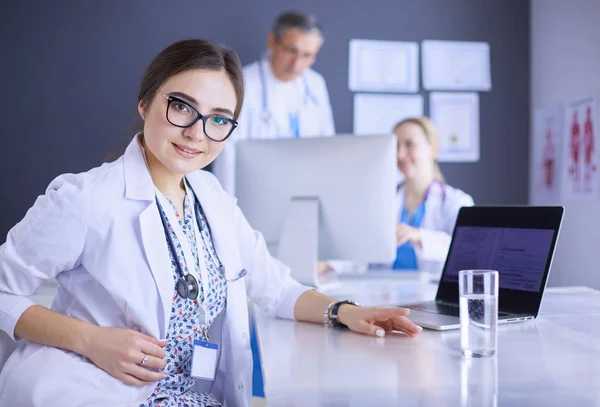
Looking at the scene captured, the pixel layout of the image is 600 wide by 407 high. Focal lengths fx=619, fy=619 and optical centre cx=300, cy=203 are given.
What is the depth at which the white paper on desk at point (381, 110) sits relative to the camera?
12.4ft

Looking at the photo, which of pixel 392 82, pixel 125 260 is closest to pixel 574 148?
pixel 392 82

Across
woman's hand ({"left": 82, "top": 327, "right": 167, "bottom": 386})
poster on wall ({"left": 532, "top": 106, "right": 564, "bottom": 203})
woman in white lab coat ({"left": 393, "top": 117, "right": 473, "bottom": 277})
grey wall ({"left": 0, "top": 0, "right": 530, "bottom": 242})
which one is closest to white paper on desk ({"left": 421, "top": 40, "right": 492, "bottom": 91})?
grey wall ({"left": 0, "top": 0, "right": 530, "bottom": 242})

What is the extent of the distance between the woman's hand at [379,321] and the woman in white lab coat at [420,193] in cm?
145

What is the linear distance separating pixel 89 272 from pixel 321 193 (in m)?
0.94

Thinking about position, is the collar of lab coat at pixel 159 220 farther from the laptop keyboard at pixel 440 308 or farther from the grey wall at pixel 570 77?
the grey wall at pixel 570 77

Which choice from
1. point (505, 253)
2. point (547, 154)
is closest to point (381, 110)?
point (547, 154)

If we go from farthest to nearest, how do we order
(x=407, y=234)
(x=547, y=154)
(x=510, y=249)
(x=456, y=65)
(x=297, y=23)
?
1. (x=456, y=65)
2. (x=547, y=154)
3. (x=297, y=23)
4. (x=407, y=234)
5. (x=510, y=249)

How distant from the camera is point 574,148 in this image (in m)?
3.40

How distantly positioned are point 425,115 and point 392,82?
294mm

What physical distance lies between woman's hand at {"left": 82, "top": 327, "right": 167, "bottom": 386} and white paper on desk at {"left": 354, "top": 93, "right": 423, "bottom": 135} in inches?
111

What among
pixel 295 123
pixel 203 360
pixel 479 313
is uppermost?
pixel 295 123

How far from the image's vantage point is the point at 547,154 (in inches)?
146

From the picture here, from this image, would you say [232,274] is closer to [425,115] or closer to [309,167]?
[309,167]

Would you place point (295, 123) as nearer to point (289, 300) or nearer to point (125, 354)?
point (289, 300)
